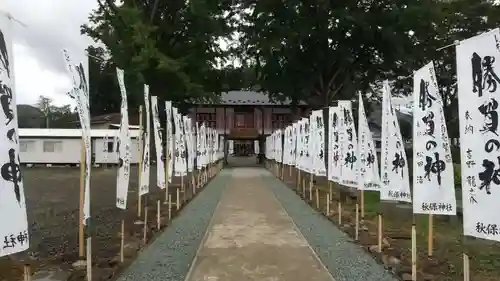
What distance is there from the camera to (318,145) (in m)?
16.8

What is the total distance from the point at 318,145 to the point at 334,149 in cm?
255

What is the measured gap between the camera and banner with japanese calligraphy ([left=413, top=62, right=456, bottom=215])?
290 inches

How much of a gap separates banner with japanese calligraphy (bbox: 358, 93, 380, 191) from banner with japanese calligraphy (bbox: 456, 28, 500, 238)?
6059mm

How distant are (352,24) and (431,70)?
18523 mm

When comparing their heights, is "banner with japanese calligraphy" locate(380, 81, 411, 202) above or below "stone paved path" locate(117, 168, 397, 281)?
Result: above

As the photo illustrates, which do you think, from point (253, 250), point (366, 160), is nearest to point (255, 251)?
point (253, 250)

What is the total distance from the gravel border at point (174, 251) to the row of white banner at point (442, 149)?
363 cm

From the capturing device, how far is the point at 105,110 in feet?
185

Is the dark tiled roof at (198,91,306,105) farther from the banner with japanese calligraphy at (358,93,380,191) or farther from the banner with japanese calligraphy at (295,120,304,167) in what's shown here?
the banner with japanese calligraphy at (358,93,380,191)

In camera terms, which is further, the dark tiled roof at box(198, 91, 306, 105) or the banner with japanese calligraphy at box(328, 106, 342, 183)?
the dark tiled roof at box(198, 91, 306, 105)

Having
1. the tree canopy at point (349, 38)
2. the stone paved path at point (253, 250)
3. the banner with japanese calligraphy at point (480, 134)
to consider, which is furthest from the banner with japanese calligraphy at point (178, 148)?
the tree canopy at point (349, 38)

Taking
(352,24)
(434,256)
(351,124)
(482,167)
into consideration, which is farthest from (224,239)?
(352,24)

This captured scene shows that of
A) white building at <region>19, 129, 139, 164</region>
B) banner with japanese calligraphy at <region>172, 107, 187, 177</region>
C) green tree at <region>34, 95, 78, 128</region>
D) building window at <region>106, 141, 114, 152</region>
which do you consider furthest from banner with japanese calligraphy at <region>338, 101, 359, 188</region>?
green tree at <region>34, 95, 78, 128</region>

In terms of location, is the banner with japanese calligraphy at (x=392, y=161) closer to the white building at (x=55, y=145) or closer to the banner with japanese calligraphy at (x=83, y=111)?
the banner with japanese calligraphy at (x=83, y=111)
